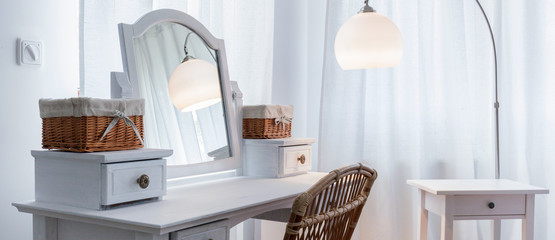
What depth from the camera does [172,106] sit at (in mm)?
1772

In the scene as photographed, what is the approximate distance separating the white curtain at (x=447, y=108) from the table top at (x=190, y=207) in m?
0.86

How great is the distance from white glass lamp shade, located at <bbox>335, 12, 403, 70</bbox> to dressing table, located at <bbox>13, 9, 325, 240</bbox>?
1.32ft

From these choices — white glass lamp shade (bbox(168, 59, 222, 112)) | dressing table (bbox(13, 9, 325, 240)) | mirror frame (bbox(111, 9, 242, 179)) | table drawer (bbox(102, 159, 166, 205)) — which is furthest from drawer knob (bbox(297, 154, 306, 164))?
table drawer (bbox(102, 159, 166, 205))

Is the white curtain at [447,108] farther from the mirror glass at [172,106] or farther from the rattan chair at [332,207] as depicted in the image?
the rattan chair at [332,207]

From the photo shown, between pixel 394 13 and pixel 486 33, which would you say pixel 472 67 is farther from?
pixel 394 13

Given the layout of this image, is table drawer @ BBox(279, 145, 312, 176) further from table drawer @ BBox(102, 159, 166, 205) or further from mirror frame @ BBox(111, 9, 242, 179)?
table drawer @ BBox(102, 159, 166, 205)

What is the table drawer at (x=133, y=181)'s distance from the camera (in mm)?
1309

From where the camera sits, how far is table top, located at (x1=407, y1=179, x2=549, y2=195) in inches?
78.5

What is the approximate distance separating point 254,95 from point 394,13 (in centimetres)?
78

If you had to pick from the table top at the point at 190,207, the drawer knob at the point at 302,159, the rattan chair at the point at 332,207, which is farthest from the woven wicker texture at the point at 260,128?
the rattan chair at the point at 332,207

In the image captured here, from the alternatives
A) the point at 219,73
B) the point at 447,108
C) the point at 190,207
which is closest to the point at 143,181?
the point at 190,207

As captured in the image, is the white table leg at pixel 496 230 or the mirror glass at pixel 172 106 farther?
the white table leg at pixel 496 230

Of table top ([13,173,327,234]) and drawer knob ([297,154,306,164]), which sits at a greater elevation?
drawer knob ([297,154,306,164])

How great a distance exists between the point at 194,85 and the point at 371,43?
2.07 feet
